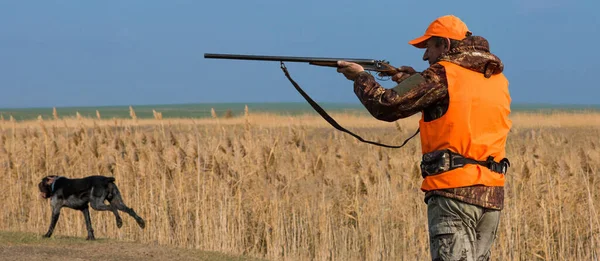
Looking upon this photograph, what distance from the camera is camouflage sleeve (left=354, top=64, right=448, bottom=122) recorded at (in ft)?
14.4

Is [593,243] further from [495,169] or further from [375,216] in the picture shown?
[495,169]

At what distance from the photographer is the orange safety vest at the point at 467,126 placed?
14.5 feet

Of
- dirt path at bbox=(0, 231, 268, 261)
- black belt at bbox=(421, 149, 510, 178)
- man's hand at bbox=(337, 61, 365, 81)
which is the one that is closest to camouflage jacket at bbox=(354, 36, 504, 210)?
Result: black belt at bbox=(421, 149, 510, 178)

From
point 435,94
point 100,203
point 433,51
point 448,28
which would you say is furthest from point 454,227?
point 100,203

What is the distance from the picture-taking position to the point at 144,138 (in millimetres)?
14844

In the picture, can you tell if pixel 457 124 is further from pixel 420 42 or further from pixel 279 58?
pixel 279 58

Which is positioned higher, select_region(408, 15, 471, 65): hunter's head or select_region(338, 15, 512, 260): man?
select_region(408, 15, 471, 65): hunter's head

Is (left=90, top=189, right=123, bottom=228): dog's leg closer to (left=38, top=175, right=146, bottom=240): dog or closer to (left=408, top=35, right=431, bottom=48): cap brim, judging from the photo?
(left=38, top=175, right=146, bottom=240): dog

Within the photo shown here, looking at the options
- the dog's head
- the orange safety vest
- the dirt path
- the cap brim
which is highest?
the cap brim

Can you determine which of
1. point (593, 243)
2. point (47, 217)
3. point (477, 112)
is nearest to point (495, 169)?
point (477, 112)

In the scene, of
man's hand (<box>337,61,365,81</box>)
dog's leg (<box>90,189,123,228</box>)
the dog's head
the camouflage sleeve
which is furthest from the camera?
the dog's head

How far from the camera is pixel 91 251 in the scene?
910cm

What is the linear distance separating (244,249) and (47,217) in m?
3.89

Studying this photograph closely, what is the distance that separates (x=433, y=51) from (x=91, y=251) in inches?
226
